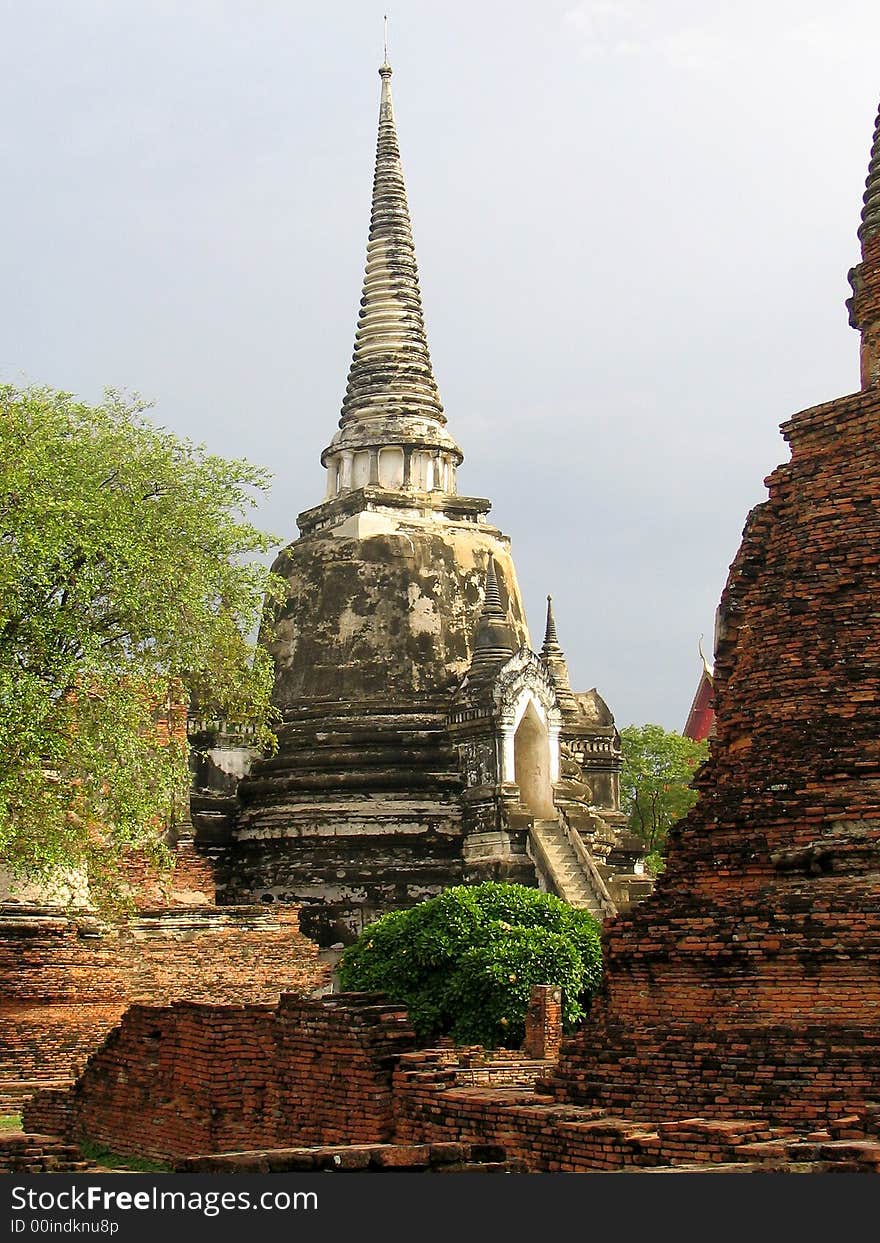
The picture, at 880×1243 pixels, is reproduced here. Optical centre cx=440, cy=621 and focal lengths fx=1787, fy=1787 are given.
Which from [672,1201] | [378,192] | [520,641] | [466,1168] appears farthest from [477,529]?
[672,1201]

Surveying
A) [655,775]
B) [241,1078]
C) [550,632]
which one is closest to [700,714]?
[655,775]

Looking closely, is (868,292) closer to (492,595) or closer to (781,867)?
(781,867)

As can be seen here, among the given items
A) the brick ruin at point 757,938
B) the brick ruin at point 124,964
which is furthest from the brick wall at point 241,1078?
the brick ruin at point 124,964

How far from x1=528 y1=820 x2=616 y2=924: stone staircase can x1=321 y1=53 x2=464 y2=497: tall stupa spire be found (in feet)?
23.7

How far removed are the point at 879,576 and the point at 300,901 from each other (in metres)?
16.0

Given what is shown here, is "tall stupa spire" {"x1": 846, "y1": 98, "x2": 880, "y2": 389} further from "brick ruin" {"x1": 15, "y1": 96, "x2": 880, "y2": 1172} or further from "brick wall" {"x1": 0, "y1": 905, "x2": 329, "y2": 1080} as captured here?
"brick wall" {"x1": 0, "y1": 905, "x2": 329, "y2": 1080}

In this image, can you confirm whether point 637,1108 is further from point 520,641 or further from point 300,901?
point 520,641

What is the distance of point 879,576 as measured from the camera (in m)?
11.0

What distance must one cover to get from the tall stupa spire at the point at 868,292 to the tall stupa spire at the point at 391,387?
1799 cm

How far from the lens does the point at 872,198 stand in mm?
12508

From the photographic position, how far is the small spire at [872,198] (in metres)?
12.3

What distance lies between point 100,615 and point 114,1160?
5.66 meters

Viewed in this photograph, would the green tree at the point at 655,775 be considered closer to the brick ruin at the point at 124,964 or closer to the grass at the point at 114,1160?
the brick ruin at the point at 124,964

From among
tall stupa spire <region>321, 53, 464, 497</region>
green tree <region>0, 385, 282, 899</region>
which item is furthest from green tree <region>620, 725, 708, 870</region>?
green tree <region>0, 385, 282, 899</region>
